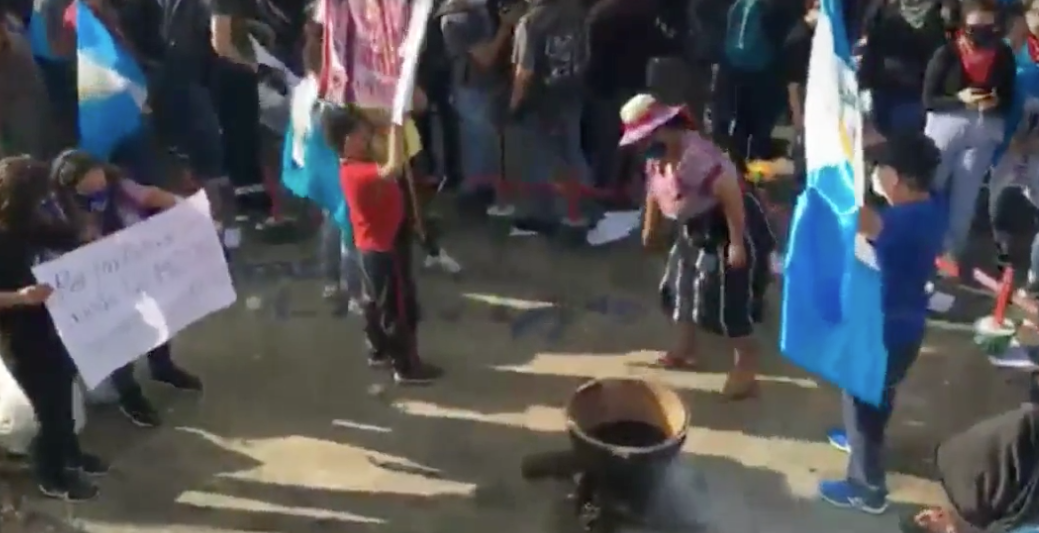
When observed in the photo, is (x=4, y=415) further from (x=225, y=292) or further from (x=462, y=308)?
(x=462, y=308)

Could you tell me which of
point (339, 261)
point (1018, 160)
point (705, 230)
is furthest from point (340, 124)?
point (1018, 160)

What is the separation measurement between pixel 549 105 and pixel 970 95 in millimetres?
2059

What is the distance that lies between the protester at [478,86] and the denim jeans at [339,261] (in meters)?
1.05

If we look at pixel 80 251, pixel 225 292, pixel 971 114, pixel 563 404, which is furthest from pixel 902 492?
pixel 80 251

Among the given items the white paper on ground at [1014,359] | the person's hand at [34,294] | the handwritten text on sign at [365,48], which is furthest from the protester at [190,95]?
the white paper on ground at [1014,359]

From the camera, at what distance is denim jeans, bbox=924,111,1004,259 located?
5262 mm

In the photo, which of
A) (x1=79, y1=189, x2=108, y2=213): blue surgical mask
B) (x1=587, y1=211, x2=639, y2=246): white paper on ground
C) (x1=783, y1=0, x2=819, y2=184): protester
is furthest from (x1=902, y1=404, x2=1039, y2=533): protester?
(x1=79, y1=189, x2=108, y2=213): blue surgical mask

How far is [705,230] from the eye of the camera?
445 centimetres

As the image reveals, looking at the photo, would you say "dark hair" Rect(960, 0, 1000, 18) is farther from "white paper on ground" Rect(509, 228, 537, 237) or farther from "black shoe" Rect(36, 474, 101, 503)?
"black shoe" Rect(36, 474, 101, 503)

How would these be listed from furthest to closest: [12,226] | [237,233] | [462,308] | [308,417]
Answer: [237,233], [462,308], [308,417], [12,226]

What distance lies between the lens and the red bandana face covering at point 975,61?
202 inches

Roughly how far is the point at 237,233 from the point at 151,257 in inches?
88.9

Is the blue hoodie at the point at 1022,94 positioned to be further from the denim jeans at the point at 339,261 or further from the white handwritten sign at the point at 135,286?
the white handwritten sign at the point at 135,286

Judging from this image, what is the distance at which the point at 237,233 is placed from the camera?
6.27 metres
